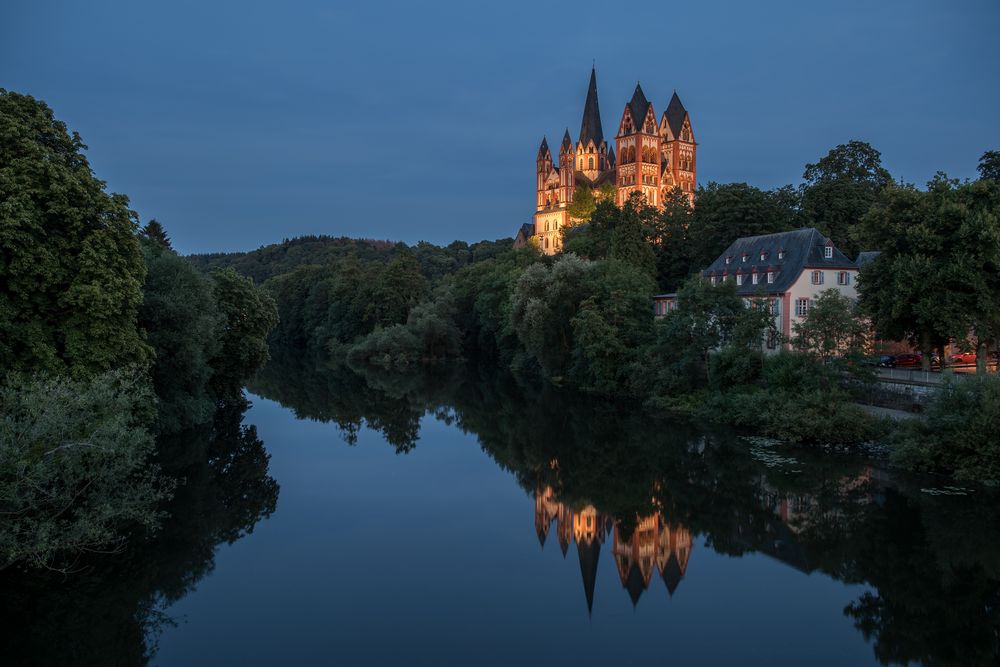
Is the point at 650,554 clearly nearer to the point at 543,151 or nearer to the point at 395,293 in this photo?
the point at 395,293

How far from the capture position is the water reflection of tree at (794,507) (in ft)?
53.2

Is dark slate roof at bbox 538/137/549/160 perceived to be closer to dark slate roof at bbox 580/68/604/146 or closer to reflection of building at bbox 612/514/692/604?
dark slate roof at bbox 580/68/604/146

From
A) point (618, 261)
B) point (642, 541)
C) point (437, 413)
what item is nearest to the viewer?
point (642, 541)

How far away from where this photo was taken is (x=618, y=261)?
56031 mm

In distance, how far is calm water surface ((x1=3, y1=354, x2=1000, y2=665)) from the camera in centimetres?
1492

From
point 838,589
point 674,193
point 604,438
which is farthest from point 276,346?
point 838,589

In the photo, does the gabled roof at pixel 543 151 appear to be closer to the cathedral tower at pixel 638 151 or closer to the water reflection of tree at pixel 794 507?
the cathedral tower at pixel 638 151

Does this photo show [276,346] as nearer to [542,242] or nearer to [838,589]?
[542,242]

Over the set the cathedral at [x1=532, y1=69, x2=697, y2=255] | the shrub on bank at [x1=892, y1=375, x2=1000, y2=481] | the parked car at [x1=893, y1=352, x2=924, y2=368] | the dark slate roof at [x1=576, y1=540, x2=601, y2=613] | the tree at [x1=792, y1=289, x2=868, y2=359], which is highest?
the cathedral at [x1=532, y1=69, x2=697, y2=255]

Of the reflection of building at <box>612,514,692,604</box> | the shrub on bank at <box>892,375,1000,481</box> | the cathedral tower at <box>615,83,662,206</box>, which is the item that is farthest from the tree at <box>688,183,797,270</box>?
the cathedral tower at <box>615,83,662,206</box>

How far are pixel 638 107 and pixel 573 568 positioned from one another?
11241 cm

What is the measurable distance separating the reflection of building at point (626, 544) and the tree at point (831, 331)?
14.3m

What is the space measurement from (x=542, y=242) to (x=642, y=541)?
114m

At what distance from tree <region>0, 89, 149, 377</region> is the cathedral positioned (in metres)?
95.4
